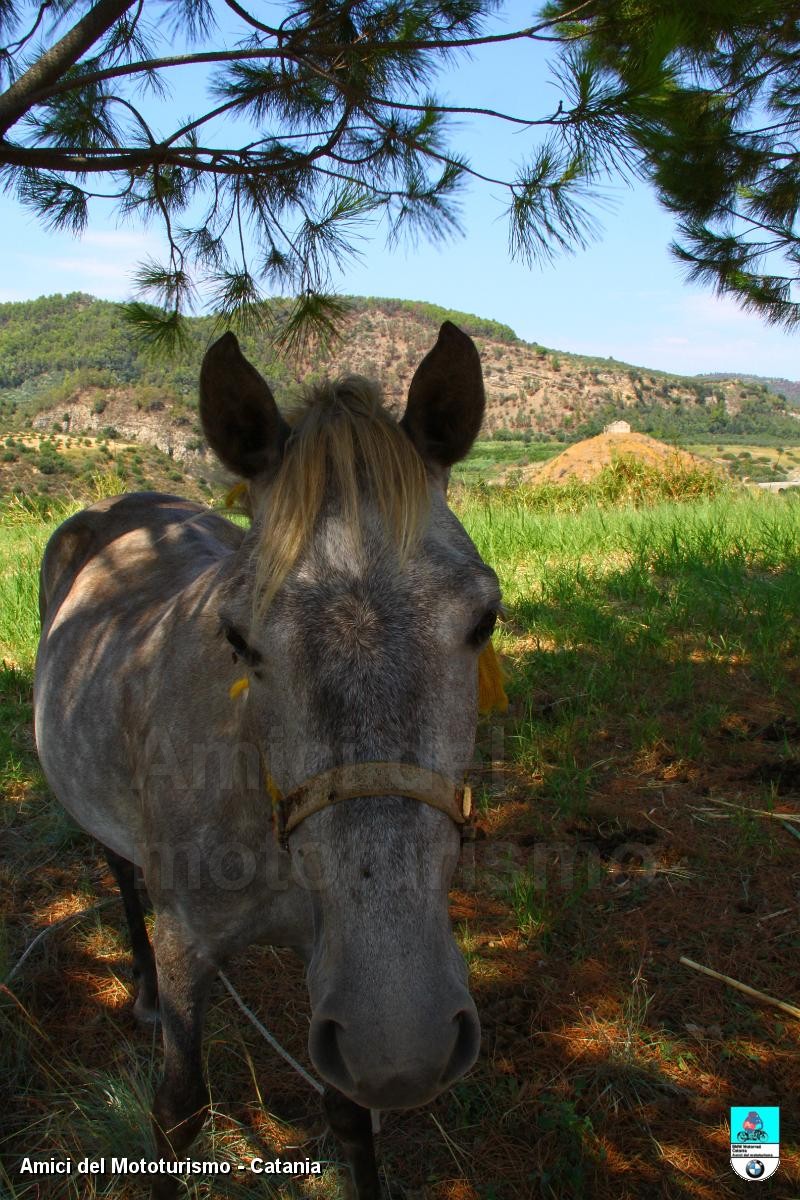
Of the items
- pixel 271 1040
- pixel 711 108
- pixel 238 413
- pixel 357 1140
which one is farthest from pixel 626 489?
pixel 357 1140

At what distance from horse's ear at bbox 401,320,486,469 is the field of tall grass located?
1810 mm

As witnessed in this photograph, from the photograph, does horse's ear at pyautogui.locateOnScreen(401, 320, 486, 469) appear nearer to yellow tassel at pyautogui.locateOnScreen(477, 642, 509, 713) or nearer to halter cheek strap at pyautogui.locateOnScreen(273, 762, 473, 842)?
yellow tassel at pyautogui.locateOnScreen(477, 642, 509, 713)

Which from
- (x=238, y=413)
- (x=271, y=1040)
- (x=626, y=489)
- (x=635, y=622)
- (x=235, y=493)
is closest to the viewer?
(x=238, y=413)

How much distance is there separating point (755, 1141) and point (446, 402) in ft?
6.73

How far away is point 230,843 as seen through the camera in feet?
5.90

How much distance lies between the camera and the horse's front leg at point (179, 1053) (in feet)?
5.99

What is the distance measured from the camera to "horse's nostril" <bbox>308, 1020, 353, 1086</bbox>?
1.13 metres

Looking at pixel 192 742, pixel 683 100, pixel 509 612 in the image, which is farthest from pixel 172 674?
pixel 509 612

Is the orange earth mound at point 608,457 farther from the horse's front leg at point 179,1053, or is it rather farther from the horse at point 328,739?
the horse's front leg at point 179,1053

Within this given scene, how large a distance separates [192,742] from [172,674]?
0.27 meters

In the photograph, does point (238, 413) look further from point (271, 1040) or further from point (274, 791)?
point (271, 1040)

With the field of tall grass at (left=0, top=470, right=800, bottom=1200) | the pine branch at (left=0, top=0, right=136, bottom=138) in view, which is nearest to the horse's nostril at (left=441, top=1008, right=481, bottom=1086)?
the field of tall grass at (left=0, top=470, right=800, bottom=1200)

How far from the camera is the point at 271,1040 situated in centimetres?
232

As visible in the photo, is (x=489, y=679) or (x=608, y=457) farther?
(x=608, y=457)
